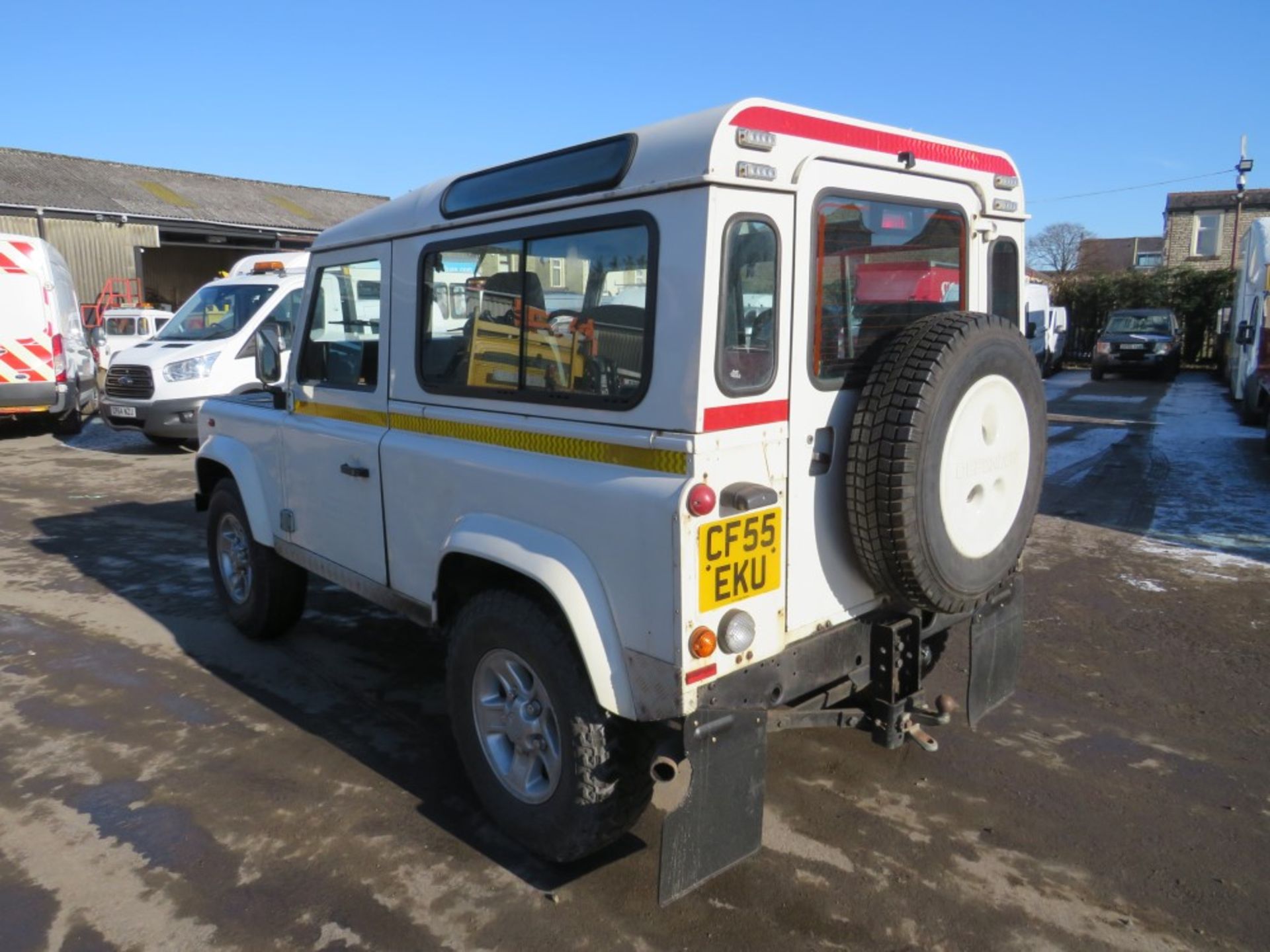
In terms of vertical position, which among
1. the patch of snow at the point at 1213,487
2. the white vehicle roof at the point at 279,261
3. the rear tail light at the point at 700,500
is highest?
the white vehicle roof at the point at 279,261

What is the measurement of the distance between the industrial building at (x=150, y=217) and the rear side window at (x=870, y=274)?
29.2 m

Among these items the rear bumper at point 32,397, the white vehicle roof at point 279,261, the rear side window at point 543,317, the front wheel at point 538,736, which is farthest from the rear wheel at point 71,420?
the front wheel at point 538,736

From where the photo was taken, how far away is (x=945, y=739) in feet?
12.9

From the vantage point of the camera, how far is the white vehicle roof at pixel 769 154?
248cm

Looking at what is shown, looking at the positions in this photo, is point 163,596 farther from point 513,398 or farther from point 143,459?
point 143,459

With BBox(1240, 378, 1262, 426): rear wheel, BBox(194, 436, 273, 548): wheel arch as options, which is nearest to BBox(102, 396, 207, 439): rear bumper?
BBox(194, 436, 273, 548): wheel arch

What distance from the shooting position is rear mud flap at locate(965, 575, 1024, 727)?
11.0ft

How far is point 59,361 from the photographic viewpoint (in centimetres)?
1273

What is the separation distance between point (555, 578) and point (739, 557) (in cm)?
57

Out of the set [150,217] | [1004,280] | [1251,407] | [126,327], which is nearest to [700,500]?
[1004,280]

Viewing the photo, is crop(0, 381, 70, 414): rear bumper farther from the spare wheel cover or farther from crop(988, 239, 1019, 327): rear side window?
the spare wheel cover

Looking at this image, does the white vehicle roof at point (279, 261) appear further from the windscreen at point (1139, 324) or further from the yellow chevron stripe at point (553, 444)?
the windscreen at point (1139, 324)

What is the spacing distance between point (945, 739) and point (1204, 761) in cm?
101

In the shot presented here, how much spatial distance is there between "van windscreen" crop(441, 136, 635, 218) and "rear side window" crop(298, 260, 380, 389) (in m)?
0.70
